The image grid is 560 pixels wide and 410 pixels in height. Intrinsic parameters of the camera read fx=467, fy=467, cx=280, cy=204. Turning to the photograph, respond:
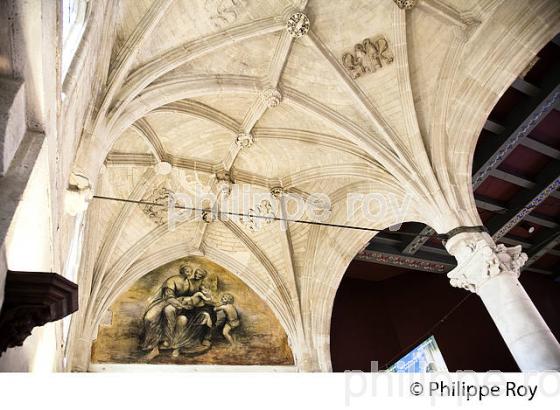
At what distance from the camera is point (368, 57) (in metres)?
9.40

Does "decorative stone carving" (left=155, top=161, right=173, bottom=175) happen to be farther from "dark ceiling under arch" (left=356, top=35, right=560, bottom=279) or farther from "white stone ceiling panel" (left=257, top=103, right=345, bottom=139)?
"dark ceiling under arch" (left=356, top=35, right=560, bottom=279)

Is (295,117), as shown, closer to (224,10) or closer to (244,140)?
(244,140)

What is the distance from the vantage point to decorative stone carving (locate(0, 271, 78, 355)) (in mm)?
3125

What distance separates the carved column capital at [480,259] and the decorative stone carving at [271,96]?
175 inches

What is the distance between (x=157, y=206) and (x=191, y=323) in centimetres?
301

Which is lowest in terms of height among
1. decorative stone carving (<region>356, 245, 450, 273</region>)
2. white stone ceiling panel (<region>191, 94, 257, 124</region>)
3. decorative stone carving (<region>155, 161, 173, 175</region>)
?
decorative stone carving (<region>356, 245, 450, 273</region>)

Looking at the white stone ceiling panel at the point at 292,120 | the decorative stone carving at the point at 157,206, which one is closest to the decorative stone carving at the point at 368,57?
the white stone ceiling panel at the point at 292,120

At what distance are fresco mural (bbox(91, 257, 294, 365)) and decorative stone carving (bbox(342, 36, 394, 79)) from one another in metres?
6.36

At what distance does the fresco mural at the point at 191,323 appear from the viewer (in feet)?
35.4

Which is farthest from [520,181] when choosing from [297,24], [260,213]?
[297,24]

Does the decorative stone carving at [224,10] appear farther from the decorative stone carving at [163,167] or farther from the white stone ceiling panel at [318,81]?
the decorative stone carving at [163,167]

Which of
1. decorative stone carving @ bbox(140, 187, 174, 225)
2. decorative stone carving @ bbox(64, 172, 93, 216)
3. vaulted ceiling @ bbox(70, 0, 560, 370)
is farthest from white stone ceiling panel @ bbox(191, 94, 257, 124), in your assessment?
decorative stone carving @ bbox(64, 172, 93, 216)

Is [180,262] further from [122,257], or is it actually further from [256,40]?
[256,40]

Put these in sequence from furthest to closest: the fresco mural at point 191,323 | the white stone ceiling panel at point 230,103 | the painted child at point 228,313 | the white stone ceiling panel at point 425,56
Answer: the painted child at point 228,313 → the fresco mural at point 191,323 → the white stone ceiling panel at point 230,103 → the white stone ceiling panel at point 425,56
